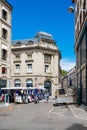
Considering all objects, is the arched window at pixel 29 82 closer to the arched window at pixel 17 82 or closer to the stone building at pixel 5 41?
the arched window at pixel 17 82

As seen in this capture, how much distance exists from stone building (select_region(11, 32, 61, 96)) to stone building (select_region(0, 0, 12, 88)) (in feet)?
79.6

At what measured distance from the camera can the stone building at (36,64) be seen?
66.6m

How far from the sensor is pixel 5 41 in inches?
1624

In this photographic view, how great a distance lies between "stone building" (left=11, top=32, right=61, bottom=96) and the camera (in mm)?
66625

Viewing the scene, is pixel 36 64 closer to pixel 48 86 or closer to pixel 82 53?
pixel 48 86

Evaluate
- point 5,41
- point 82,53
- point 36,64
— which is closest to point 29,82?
point 36,64

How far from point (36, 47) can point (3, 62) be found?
2750 cm

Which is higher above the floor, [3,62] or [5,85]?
[3,62]

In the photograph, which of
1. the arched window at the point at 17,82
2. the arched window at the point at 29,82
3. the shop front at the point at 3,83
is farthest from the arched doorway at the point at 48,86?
the shop front at the point at 3,83

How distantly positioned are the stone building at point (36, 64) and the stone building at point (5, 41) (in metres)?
24.3

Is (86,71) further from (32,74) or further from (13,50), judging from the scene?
(13,50)

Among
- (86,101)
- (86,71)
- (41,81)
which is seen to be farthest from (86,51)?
(41,81)

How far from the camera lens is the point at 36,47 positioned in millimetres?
67062

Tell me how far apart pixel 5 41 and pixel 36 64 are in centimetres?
2594
